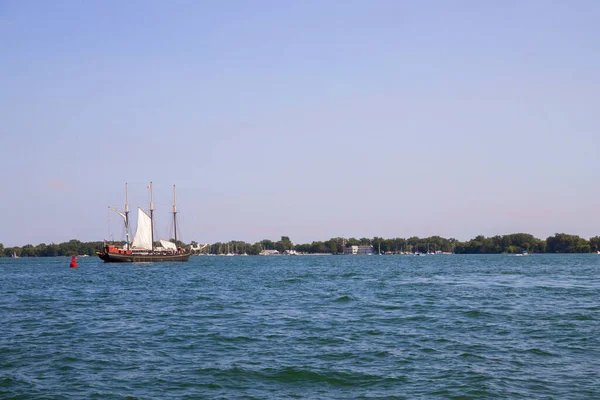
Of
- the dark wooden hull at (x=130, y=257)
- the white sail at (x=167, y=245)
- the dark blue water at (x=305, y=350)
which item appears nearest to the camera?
the dark blue water at (x=305, y=350)

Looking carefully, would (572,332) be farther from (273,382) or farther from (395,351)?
(273,382)

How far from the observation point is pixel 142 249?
133875mm

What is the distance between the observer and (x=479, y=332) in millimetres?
24328

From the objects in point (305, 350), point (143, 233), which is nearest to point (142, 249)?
point (143, 233)

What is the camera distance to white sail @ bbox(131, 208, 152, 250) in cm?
13477

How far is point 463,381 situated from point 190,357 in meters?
8.58

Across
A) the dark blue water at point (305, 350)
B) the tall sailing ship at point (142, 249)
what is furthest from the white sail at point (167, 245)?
the dark blue water at point (305, 350)

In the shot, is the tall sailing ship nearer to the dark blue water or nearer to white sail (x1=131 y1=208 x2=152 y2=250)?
white sail (x1=131 y1=208 x2=152 y2=250)

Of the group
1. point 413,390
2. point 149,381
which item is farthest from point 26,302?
point 413,390

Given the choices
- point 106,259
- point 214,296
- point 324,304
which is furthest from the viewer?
point 106,259

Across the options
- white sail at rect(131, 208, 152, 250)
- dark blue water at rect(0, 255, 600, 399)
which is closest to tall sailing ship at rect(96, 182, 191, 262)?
white sail at rect(131, 208, 152, 250)

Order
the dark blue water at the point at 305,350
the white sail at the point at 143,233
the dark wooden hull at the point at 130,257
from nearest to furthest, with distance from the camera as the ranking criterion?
the dark blue water at the point at 305,350
the dark wooden hull at the point at 130,257
the white sail at the point at 143,233

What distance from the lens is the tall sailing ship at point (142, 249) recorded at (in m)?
128

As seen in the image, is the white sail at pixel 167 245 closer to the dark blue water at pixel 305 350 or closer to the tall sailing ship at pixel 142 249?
the tall sailing ship at pixel 142 249
